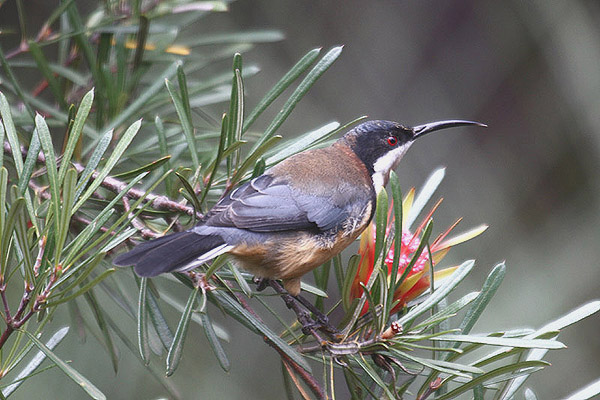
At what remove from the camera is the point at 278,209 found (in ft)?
6.46

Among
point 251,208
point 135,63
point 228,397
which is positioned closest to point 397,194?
point 251,208

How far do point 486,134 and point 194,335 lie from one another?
7.57ft

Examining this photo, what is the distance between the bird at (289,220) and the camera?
1667 mm

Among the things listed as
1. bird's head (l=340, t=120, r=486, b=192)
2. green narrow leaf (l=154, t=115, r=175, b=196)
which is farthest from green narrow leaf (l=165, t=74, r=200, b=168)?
bird's head (l=340, t=120, r=486, b=192)

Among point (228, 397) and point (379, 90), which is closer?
point (228, 397)

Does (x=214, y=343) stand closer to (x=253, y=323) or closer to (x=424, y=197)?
(x=253, y=323)

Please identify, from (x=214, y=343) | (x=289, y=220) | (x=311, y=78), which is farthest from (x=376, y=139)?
(x=214, y=343)

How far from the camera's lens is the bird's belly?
6.21 ft

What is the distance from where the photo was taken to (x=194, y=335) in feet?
10.8

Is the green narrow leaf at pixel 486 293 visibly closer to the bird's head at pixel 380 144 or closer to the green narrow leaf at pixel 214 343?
the green narrow leaf at pixel 214 343

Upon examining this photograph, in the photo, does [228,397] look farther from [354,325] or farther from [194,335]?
[354,325]

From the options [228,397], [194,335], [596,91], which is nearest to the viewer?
[228,397]

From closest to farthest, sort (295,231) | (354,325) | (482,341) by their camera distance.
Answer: (482,341) < (354,325) < (295,231)

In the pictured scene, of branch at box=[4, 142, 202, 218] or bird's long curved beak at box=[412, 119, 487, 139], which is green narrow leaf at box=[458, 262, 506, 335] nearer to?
branch at box=[4, 142, 202, 218]
